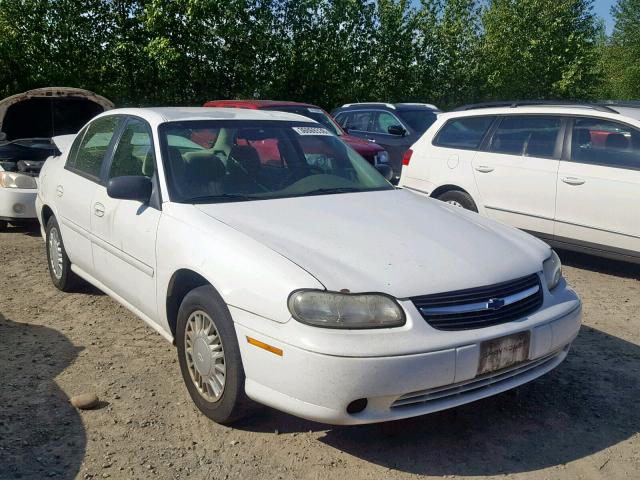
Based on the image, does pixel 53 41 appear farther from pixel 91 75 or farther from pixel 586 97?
pixel 586 97

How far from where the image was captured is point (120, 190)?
416 cm

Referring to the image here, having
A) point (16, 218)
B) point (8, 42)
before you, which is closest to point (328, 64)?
point (8, 42)

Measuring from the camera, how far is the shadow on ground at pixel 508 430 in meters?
3.37

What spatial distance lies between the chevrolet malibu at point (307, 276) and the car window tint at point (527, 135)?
2850 mm

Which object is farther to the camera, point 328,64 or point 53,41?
point 328,64

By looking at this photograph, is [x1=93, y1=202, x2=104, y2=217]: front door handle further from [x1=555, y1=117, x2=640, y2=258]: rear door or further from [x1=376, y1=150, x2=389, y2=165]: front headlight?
[x1=376, y1=150, x2=389, y2=165]: front headlight

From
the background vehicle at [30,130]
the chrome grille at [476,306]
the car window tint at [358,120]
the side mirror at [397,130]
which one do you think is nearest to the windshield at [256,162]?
the chrome grille at [476,306]

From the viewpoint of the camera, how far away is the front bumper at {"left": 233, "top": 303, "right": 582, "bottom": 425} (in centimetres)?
307

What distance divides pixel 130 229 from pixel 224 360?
1.26 metres

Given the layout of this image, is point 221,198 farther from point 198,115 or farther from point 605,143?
point 605,143

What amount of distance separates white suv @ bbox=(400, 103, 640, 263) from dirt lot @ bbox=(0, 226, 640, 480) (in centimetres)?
188

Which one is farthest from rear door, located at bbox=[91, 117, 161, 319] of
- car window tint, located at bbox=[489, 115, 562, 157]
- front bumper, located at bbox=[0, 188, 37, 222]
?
car window tint, located at bbox=[489, 115, 562, 157]

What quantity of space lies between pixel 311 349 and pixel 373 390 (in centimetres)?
32

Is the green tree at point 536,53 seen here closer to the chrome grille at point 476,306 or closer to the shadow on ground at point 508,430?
the shadow on ground at point 508,430
